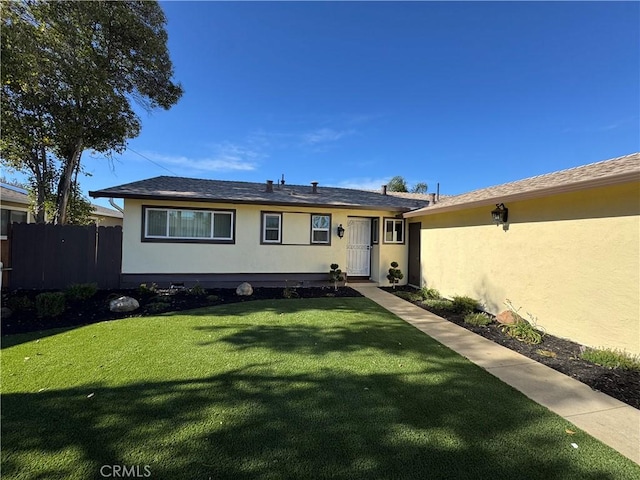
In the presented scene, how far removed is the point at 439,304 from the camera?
25.3 feet

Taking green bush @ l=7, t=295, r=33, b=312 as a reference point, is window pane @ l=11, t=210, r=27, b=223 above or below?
above

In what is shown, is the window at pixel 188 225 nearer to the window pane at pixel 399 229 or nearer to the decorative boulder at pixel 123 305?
the decorative boulder at pixel 123 305

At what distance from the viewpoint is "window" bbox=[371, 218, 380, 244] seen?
11047 mm

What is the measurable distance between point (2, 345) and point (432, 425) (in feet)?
20.2

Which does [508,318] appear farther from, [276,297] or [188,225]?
[188,225]

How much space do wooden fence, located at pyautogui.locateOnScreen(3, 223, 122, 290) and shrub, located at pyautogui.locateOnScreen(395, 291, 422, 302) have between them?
27.7 feet

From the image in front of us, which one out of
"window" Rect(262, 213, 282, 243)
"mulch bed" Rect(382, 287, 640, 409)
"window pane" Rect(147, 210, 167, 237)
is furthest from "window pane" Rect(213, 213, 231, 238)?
"mulch bed" Rect(382, 287, 640, 409)

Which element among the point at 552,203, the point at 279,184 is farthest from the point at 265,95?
the point at 552,203

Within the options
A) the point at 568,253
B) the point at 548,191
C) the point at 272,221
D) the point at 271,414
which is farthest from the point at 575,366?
the point at 272,221

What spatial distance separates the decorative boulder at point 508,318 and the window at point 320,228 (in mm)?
5809

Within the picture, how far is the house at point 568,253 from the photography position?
4.39m

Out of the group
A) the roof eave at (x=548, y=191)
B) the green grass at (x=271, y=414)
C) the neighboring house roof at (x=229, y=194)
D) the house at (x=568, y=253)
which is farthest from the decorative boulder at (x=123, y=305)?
the roof eave at (x=548, y=191)

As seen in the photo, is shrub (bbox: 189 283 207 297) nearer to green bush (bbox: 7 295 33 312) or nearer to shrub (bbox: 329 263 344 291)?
green bush (bbox: 7 295 33 312)

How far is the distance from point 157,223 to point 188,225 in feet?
2.93
